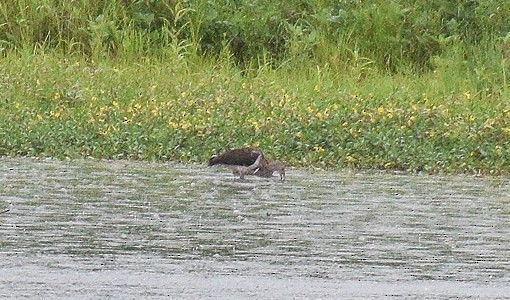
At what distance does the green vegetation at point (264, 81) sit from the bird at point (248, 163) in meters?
0.73

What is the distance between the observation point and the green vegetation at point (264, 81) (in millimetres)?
10812

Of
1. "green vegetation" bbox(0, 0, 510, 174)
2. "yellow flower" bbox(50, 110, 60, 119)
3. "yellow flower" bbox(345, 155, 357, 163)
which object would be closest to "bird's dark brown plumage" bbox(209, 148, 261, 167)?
"green vegetation" bbox(0, 0, 510, 174)

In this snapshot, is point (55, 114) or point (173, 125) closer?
point (173, 125)

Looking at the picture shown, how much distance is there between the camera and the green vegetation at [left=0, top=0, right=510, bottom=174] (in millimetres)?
10812

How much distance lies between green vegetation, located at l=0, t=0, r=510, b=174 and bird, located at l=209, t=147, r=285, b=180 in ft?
2.40

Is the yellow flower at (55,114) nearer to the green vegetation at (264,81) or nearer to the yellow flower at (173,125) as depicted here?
the green vegetation at (264,81)

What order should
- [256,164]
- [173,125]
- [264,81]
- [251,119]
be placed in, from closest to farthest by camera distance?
[256,164] < [173,125] < [251,119] < [264,81]

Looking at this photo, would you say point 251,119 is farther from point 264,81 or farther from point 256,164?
point 264,81

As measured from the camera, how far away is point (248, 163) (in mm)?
9891

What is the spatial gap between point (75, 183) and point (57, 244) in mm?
2262

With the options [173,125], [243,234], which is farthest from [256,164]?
[243,234]

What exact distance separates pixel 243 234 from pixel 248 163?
7.64ft

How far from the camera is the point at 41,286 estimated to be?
6.17 meters

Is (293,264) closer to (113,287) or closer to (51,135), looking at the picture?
(113,287)
